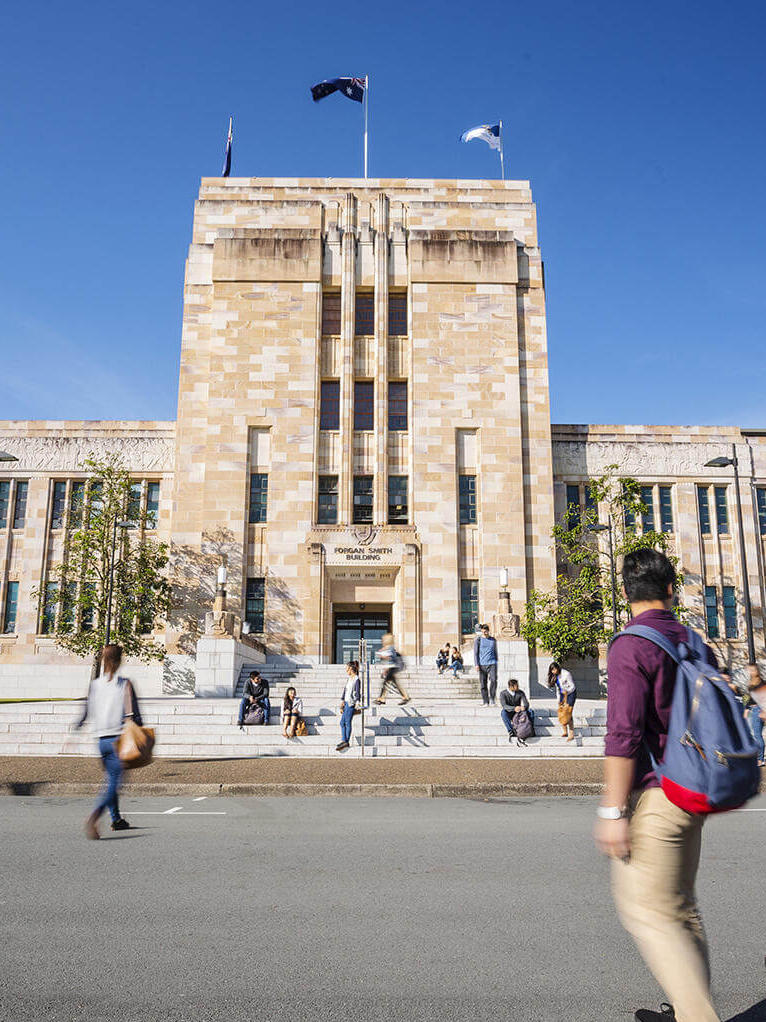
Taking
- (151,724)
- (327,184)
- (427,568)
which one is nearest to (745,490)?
(427,568)

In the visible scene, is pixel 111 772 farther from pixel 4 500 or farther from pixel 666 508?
pixel 666 508

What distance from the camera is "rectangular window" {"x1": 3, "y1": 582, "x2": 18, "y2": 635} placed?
115 feet

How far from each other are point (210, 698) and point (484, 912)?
1983 centimetres

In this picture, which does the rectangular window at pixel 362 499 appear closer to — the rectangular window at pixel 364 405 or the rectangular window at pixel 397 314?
the rectangular window at pixel 364 405

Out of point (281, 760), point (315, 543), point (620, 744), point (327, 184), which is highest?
point (327, 184)

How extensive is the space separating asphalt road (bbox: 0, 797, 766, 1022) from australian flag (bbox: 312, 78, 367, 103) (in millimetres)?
35644

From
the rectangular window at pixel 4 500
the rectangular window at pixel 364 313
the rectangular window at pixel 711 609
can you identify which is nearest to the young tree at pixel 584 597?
the rectangular window at pixel 711 609

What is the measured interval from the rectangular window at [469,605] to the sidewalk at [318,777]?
16415 mm

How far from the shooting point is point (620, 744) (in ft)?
10.7

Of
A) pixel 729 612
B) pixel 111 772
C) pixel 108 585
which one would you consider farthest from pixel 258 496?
pixel 111 772

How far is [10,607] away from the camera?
35.2 m

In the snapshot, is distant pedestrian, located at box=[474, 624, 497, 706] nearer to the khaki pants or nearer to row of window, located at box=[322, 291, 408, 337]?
row of window, located at box=[322, 291, 408, 337]

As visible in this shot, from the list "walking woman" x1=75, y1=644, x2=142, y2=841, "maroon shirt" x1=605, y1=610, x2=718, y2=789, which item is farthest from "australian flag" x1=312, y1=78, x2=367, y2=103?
"maroon shirt" x1=605, y1=610, x2=718, y2=789

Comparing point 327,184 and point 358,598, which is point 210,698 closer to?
point 358,598
